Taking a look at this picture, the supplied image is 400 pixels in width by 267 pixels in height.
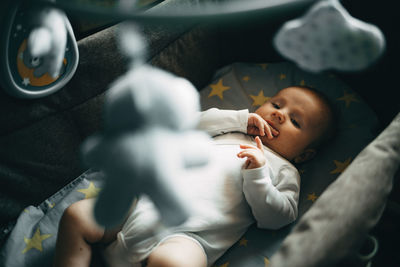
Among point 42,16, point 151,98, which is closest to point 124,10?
point 151,98

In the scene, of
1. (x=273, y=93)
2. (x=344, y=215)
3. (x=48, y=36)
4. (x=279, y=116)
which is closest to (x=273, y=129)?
(x=279, y=116)

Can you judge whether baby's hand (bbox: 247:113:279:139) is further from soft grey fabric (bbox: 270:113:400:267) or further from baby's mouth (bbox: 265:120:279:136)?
soft grey fabric (bbox: 270:113:400:267)

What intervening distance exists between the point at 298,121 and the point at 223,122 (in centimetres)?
22

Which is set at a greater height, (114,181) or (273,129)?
(114,181)

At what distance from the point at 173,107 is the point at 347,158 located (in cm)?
84

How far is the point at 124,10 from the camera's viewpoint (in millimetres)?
251

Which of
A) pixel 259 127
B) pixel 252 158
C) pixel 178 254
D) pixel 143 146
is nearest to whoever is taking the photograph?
pixel 143 146

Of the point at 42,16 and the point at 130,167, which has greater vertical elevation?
the point at 42,16

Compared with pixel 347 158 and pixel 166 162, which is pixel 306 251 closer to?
pixel 166 162

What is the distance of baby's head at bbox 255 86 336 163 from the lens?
3.05 feet

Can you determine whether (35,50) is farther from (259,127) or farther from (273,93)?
(273,93)

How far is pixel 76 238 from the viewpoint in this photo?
700 mm

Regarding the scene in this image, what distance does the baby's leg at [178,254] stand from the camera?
65cm

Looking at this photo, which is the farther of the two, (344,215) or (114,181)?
(344,215)
